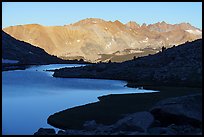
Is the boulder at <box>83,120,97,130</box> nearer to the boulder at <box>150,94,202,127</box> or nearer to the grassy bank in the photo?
the grassy bank

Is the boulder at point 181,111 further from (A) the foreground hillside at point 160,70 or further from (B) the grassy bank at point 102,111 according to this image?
(A) the foreground hillside at point 160,70

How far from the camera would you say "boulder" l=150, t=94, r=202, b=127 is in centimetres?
3881

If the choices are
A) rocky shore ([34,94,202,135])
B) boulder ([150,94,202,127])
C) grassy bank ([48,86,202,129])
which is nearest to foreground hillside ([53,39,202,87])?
grassy bank ([48,86,202,129])

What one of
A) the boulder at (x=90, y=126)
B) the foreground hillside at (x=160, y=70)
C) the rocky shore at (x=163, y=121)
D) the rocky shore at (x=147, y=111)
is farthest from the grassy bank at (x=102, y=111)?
the foreground hillside at (x=160, y=70)

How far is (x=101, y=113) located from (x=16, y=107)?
14.5m

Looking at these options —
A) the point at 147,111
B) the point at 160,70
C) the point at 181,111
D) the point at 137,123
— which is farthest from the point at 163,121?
the point at 160,70

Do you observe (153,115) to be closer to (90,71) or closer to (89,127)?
(89,127)

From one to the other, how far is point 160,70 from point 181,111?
307 ft

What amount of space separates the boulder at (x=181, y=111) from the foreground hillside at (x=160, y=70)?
64880mm

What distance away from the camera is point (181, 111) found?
40.0m

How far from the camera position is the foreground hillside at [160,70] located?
388 ft

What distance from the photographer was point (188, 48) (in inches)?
5950

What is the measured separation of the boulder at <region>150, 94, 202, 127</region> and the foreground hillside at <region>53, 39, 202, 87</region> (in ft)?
213

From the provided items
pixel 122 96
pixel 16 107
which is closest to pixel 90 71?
pixel 122 96
